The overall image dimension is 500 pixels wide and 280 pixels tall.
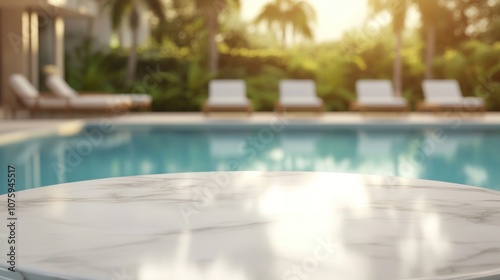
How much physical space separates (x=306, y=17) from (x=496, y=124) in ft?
42.5

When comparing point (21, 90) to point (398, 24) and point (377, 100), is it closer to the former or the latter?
point (377, 100)

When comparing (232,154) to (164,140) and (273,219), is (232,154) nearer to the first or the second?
(164,140)

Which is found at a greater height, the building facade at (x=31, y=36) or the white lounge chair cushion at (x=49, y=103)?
the building facade at (x=31, y=36)

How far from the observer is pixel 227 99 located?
46.1 ft

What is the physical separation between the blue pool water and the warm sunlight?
7.43 m

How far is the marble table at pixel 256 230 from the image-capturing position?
1491 millimetres

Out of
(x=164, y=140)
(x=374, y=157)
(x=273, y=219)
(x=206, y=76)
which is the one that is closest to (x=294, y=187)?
(x=273, y=219)

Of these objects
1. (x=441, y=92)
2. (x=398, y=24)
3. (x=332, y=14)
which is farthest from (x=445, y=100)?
(x=332, y=14)

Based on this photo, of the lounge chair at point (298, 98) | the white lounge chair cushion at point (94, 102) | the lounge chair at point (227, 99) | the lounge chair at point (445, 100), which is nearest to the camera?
the white lounge chair cushion at point (94, 102)

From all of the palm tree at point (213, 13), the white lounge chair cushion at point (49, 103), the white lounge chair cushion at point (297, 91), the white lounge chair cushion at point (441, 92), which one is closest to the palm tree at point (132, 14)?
the palm tree at point (213, 13)

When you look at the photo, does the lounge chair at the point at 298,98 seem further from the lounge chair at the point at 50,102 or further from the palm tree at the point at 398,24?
the palm tree at the point at 398,24

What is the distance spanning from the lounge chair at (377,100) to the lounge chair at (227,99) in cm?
228

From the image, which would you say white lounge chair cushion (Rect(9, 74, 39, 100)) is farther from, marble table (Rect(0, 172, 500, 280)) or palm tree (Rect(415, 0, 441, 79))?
marble table (Rect(0, 172, 500, 280))

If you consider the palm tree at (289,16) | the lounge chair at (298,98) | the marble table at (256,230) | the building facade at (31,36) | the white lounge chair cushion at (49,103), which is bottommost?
the white lounge chair cushion at (49,103)
